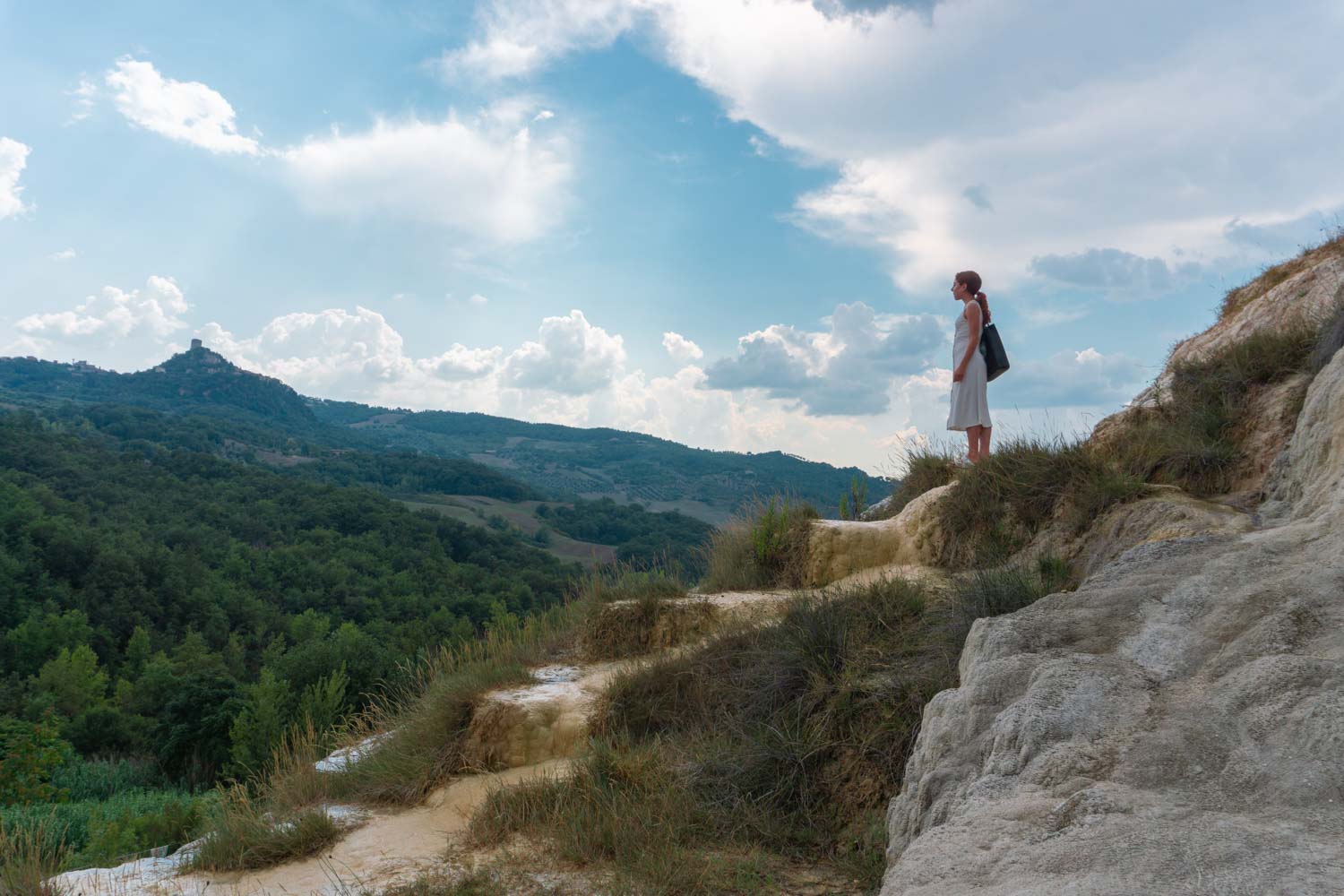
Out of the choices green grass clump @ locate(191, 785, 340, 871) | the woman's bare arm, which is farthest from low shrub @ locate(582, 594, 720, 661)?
the woman's bare arm

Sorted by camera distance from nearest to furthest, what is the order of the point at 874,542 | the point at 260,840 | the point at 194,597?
the point at 260,840 < the point at 874,542 < the point at 194,597

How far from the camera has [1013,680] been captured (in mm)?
3191

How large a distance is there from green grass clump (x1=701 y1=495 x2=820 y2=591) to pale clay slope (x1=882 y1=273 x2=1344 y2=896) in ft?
17.2

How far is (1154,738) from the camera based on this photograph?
2500 millimetres

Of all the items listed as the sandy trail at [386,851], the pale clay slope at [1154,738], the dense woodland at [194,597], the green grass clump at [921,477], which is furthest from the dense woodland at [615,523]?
the pale clay slope at [1154,738]

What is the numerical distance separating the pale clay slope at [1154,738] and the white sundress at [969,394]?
4.96 meters

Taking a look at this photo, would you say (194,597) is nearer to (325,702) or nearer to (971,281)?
(325,702)

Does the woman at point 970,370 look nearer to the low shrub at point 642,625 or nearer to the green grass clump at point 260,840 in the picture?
the low shrub at point 642,625

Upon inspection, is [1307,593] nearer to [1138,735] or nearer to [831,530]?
[1138,735]

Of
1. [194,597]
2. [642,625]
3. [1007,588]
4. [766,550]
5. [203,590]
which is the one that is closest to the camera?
[1007,588]

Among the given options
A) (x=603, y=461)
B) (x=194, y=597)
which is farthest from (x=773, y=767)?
(x=603, y=461)

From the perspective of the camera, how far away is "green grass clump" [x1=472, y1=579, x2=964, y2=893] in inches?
181

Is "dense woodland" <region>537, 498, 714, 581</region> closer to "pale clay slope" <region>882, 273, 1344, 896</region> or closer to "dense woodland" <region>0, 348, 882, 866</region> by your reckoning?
"dense woodland" <region>0, 348, 882, 866</region>

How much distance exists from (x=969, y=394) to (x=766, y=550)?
9.20ft
